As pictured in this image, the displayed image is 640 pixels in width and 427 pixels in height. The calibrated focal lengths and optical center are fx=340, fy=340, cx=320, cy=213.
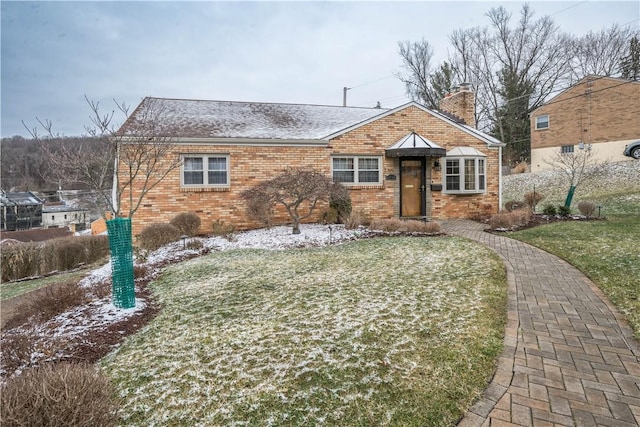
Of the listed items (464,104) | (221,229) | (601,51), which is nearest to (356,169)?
(221,229)

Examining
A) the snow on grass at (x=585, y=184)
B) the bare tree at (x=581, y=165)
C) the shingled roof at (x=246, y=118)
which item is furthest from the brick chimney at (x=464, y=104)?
the bare tree at (x=581, y=165)

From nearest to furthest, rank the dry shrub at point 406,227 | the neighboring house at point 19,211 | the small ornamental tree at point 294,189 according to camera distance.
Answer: the small ornamental tree at point 294,189
the dry shrub at point 406,227
the neighboring house at point 19,211

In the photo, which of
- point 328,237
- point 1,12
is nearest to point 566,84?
point 328,237

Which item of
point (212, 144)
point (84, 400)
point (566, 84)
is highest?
point (566, 84)

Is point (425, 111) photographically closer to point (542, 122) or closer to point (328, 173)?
point (328, 173)

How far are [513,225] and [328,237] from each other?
6255 millimetres

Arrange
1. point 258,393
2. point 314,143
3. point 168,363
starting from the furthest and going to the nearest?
point 314,143 → point 168,363 → point 258,393

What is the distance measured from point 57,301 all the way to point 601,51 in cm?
4012

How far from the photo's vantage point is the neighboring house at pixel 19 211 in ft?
128

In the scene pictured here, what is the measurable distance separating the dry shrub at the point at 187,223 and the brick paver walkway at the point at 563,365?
925 centimetres

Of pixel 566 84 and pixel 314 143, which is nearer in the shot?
pixel 314 143

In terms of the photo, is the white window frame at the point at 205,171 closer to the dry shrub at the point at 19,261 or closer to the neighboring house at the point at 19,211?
the dry shrub at the point at 19,261

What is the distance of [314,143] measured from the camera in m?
12.7

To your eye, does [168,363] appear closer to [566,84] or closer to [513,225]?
[513,225]
